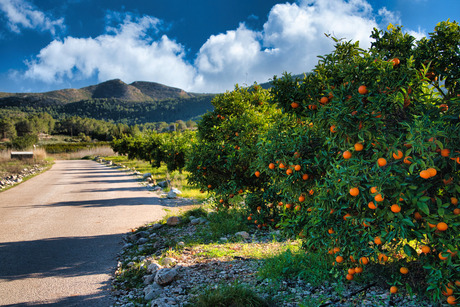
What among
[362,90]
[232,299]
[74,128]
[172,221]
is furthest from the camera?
[74,128]

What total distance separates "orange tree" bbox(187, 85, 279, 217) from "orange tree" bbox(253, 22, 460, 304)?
260 cm

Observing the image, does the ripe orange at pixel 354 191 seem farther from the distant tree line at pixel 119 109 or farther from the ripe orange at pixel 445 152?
the distant tree line at pixel 119 109

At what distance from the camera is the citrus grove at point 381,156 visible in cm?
217

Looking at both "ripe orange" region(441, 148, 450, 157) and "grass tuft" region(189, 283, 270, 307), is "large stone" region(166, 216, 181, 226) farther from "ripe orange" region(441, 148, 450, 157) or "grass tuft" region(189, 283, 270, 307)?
"ripe orange" region(441, 148, 450, 157)

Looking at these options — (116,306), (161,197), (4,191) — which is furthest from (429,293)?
(4,191)

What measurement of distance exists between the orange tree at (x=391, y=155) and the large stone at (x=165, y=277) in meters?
1.94

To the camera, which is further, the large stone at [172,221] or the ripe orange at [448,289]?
the large stone at [172,221]

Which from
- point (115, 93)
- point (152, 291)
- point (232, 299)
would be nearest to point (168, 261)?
point (152, 291)

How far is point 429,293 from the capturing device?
2697 millimetres

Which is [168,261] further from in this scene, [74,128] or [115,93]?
[115,93]

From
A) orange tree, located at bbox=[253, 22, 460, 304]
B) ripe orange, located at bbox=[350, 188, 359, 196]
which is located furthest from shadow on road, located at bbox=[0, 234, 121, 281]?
ripe orange, located at bbox=[350, 188, 359, 196]

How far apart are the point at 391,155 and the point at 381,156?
0.07m

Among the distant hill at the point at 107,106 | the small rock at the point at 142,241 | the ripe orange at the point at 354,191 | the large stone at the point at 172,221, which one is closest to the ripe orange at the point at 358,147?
the ripe orange at the point at 354,191

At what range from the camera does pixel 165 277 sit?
3783 mm
